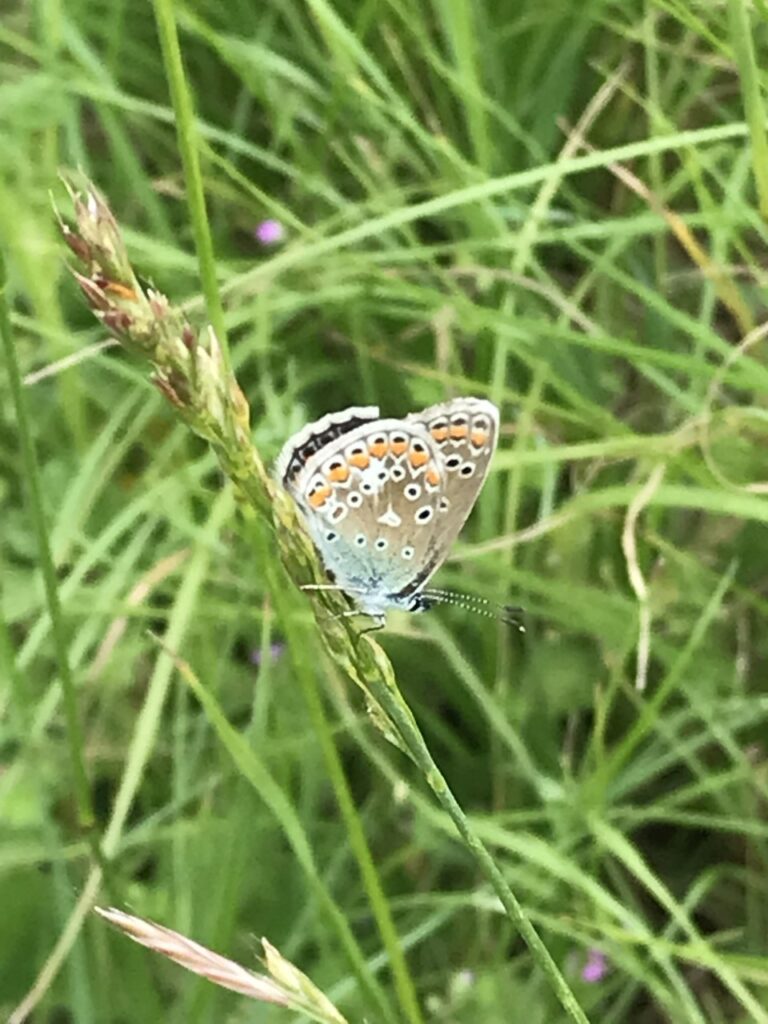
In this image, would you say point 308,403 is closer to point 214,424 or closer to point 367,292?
point 367,292

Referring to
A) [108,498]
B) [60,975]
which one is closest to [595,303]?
[108,498]

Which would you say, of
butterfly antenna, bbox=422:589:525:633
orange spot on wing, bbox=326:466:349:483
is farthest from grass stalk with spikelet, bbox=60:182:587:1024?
butterfly antenna, bbox=422:589:525:633

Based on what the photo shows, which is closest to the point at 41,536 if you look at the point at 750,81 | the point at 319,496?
the point at 319,496

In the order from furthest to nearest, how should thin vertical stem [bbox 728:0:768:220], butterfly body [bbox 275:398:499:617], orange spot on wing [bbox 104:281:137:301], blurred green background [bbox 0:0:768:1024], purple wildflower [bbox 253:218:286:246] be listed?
purple wildflower [bbox 253:218:286:246], blurred green background [bbox 0:0:768:1024], thin vertical stem [bbox 728:0:768:220], butterfly body [bbox 275:398:499:617], orange spot on wing [bbox 104:281:137:301]

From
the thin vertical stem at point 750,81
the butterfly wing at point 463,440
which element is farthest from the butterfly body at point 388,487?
the thin vertical stem at point 750,81

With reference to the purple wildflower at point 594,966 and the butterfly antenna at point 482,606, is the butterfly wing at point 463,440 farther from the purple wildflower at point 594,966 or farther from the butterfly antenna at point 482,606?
the purple wildflower at point 594,966

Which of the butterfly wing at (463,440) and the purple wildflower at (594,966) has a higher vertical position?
the butterfly wing at (463,440)

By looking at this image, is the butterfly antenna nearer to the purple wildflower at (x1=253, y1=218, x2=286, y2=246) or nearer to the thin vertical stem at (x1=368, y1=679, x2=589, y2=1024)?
the thin vertical stem at (x1=368, y1=679, x2=589, y2=1024)
